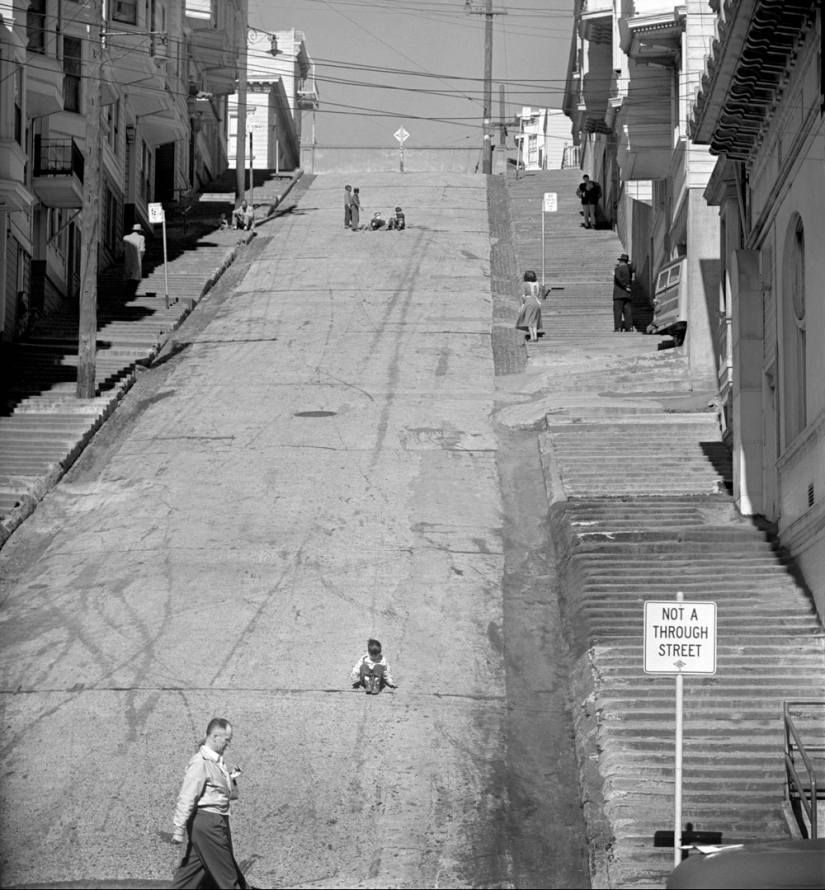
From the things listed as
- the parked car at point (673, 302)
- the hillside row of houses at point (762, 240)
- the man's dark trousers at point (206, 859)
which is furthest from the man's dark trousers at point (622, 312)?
the man's dark trousers at point (206, 859)

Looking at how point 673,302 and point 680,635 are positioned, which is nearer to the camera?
point 680,635

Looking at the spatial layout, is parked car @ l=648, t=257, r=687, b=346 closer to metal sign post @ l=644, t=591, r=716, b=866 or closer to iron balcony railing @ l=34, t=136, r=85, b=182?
iron balcony railing @ l=34, t=136, r=85, b=182

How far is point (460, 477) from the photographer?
22.4 m

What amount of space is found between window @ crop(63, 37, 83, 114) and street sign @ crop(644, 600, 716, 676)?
28.6 m

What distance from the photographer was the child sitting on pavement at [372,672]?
585 inches

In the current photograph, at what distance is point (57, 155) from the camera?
34781 millimetres

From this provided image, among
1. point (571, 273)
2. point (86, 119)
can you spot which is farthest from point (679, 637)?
point (571, 273)

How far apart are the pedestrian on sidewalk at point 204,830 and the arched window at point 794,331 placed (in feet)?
32.2

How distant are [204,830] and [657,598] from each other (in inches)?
298

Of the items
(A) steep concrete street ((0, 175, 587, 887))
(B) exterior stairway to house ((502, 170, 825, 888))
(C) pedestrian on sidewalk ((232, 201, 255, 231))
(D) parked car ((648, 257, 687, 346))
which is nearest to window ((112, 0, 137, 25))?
(C) pedestrian on sidewalk ((232, 201, 255, 231))

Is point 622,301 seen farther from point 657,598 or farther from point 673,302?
point 657,598

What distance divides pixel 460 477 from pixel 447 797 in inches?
385

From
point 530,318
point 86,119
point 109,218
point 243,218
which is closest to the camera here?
point 86,119

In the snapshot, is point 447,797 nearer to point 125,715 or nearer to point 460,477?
point 125,715
